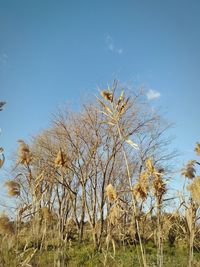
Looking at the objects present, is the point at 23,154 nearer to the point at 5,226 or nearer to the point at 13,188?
the point at 13,188

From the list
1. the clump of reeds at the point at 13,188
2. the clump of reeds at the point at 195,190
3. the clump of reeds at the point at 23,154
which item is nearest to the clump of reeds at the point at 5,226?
the clump of reeds at the point at 13,188

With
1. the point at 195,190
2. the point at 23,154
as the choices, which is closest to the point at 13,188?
the point at 23,154

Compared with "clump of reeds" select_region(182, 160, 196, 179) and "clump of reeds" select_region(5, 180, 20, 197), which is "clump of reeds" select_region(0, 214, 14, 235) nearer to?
"clump of reeds" select_region(5, 180, 20, 197)

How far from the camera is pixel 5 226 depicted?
2422mm

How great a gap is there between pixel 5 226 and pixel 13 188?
1.01 feet

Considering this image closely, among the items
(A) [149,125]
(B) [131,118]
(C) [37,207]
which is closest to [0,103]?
(C) [37,207]

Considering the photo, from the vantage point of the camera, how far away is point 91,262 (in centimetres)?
806

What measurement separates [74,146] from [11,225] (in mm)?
14512

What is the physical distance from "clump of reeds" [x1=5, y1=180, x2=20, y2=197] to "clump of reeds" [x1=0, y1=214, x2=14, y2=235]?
20 centimetres

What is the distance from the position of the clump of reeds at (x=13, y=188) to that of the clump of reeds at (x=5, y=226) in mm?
205

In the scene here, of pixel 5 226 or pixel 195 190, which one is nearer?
pixel 195 190

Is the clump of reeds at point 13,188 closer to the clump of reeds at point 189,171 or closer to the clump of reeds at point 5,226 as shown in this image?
the clump of reeds at point 5,226

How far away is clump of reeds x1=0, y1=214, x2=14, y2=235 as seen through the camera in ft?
7.93

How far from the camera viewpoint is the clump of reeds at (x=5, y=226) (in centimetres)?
242
